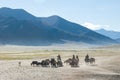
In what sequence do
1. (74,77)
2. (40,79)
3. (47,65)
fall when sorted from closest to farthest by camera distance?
(40,79), (74,77), (47,65)

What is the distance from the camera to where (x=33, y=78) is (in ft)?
108

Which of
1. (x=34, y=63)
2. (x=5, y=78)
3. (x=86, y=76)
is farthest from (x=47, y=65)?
(x=5, y=78)

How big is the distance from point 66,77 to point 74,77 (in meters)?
0.80

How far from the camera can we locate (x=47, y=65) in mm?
47625

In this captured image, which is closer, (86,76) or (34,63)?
(86,76)

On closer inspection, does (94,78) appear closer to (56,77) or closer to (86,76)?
(86,76)

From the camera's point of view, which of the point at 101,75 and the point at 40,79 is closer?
the point at 40,79

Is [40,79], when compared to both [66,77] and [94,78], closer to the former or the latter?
[66,77]

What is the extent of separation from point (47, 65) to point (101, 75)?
12.8 meters

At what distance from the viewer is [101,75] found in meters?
36.3

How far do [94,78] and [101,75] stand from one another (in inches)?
75.1

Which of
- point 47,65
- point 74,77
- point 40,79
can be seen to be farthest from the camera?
point 47,65

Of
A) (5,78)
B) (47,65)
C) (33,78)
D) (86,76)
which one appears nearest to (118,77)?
(86,76)

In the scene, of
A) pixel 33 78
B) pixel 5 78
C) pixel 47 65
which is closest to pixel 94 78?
pixel 33 78
